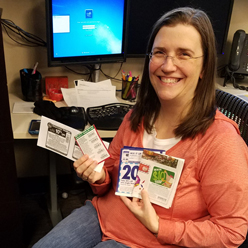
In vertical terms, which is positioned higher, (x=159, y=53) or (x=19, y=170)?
(x=159, y=53)

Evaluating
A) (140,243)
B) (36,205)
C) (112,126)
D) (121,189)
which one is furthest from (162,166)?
(36,205)

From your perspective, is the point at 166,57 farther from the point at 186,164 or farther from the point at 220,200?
the point at 220,200

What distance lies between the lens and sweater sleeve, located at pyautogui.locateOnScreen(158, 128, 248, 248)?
875mm

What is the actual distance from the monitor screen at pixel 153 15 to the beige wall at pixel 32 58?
17 cm

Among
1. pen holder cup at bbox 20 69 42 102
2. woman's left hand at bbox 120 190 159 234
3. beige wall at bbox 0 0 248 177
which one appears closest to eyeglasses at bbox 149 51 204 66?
woman's left hand at bbox 120 190 159 234

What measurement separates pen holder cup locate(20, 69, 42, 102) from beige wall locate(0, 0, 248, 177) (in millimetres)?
127

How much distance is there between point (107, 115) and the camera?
5.08 ft

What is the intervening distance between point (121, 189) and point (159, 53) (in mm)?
490

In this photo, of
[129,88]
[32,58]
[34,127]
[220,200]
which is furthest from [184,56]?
[32,58]

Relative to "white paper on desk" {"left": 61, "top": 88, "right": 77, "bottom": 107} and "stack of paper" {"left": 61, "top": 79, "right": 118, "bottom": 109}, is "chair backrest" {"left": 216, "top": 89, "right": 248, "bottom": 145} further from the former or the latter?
"white paper on desk" {"left": 61, "top": 88, "right": 77, "bottom": 107}

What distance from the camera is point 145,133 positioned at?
115 centimetres

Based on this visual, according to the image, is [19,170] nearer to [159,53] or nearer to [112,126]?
[112,126]

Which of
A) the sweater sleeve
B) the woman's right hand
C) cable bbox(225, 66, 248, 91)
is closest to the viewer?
the sweater sleeve

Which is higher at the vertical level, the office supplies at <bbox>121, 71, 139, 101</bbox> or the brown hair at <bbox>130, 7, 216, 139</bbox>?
the brown hair at <bbox>130, 7, 216, 139</bbox>
